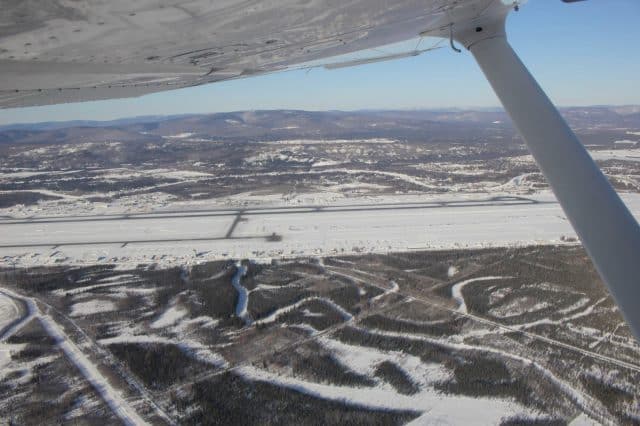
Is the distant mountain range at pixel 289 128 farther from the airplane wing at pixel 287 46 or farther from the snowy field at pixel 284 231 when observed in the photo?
the airplane wing at pixel 287 46

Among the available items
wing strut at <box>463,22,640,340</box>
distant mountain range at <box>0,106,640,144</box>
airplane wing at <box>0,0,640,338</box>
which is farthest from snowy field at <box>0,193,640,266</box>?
distant mountain range at <box>0,106,640,144</box>

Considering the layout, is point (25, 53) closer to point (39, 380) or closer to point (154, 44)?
point (154, 44)

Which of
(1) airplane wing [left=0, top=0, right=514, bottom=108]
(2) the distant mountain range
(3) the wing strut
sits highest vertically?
(2) the distant mountain range

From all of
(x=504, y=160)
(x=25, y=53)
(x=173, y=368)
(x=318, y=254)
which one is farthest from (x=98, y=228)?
(x=504, y=160)

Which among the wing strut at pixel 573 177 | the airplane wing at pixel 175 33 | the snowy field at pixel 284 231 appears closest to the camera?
the airplane wing at pixel 175 33

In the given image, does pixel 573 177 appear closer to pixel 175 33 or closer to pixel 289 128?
pixel 175 33

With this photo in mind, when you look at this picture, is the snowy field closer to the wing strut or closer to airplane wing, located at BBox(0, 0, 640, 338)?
airplane wing, located at BBox(0, 0, 640, 338)

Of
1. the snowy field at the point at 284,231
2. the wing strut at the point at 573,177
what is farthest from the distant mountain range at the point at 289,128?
the wing strut at the point at 573,177
